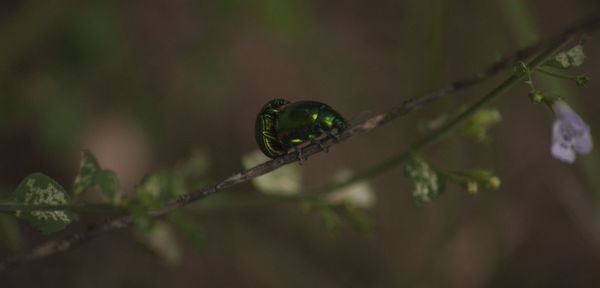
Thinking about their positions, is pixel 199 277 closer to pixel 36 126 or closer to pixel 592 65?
pixel 36 126

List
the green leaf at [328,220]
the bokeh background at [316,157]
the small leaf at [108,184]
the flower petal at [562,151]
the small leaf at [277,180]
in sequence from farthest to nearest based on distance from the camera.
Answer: the bokeh background at [316,157], the small leaf at [277,180], the green leaf at [328,220], the small leaf at [108,184], the flower petal at [562,151]

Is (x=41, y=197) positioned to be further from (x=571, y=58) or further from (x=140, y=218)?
(x=571, y=58)

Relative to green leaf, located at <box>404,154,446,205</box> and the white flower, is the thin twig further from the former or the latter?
green leaf, located at <box>404,154,446,205</box>

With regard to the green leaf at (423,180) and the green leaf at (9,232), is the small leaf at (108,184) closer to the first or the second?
the green leaf at (9,232)

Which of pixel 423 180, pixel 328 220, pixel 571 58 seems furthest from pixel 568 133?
pixel 328 220

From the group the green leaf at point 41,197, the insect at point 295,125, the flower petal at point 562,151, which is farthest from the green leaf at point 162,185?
the flower petal at point 562,151

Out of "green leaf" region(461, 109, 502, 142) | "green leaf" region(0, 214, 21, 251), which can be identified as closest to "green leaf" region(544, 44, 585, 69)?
"green leaf" region(461, 109, 502, 142)
